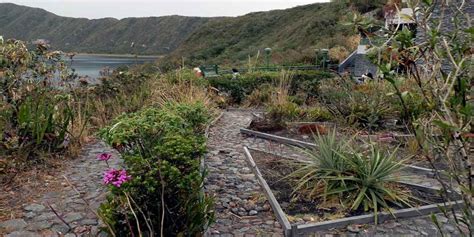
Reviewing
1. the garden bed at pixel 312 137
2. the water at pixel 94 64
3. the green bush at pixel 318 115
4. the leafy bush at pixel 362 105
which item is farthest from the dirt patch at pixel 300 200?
the water at pixel 94 64

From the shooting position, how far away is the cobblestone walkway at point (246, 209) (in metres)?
2.84

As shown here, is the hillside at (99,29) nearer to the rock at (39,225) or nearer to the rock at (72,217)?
the rock at (72,217)

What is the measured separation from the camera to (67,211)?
3051 millimetres

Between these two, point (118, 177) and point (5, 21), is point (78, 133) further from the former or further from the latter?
point (5, 21)

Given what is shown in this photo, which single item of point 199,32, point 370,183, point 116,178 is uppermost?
point 199,32

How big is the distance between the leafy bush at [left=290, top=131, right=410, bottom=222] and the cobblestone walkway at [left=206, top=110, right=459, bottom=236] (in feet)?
0.75

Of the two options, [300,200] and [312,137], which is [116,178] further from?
[312,137]

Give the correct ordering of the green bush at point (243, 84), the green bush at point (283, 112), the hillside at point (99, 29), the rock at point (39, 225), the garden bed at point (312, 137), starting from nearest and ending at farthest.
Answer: the rock at point (39, 225) → the garden bed at point (312, 137) → the green bush at point (283, 112) → the green bush at point (243, 84) → the hillside at point (99, 29)

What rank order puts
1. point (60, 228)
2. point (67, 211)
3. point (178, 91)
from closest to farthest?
point (60, 228) < point (67, 211) < point (178, 91)

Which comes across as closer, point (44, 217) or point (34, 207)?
point (44, 217)

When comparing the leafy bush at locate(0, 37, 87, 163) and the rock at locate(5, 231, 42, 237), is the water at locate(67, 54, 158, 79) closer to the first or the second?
the leafy bush at locate(0, 37, 87, 163)

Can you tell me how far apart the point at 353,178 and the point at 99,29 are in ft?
233

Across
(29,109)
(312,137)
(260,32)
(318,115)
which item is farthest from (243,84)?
(260,32)

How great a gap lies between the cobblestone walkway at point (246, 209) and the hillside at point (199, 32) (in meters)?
13.4
